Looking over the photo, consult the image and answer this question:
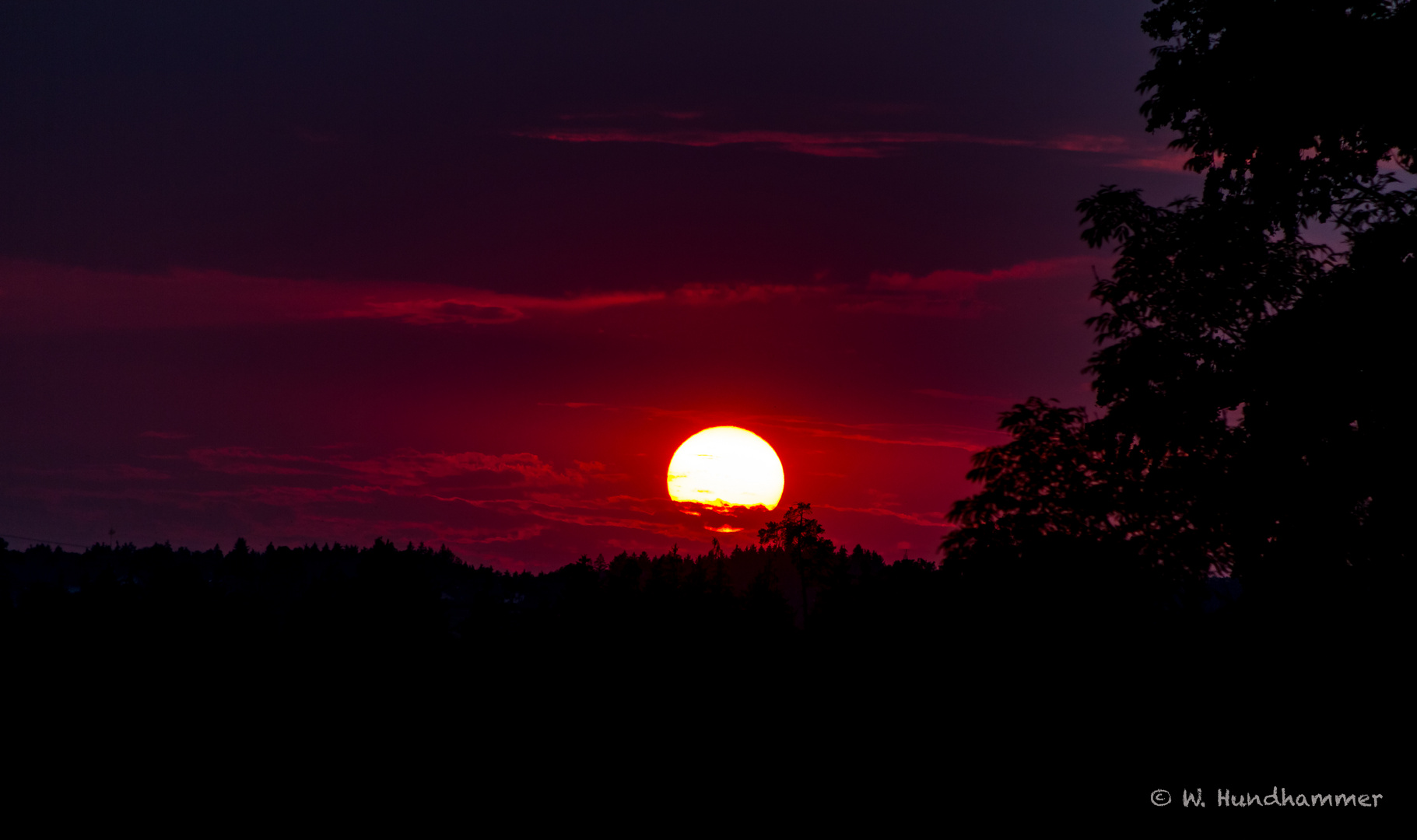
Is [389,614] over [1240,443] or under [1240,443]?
under

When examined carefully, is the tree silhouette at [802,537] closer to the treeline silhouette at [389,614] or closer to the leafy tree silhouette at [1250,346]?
the treeline silhouette at [389,614]

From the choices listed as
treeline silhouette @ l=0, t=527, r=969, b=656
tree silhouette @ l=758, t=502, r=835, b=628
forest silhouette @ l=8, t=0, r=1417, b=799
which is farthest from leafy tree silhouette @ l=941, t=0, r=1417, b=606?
tree silhouette @ l=758, t=502, r=835, b=628

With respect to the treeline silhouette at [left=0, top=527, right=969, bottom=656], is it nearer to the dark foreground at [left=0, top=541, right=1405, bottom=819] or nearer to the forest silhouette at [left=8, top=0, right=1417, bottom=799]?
the dark foreground at [left=0, top=541, right=1405, bottom=819]

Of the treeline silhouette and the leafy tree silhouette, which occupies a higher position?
the leafy tree silhouette

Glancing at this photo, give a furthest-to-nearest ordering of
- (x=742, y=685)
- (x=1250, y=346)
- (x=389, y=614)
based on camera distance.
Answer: (x=389, y=614) → (x=742, y=685) → (x=1250, y=346)

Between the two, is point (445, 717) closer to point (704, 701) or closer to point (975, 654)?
point (704, 701)

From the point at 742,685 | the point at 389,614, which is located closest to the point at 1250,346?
the point at 742,685

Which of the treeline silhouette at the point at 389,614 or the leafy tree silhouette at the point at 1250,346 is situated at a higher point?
the leafy tree silhouette at the point at 1250,346

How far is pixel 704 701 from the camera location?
6544 centimetres

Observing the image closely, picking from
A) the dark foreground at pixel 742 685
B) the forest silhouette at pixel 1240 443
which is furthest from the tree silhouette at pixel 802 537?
the forest silhouette at pixel 1240 443

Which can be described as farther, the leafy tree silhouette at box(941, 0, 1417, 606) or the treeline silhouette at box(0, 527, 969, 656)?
the treeline silhouette at box(0, 527, 969, 656)

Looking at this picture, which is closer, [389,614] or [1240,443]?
[1240,443]

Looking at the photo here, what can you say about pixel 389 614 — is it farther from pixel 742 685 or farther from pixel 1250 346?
pixel 1250 346

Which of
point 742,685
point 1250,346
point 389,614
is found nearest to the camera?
point 1250,346
